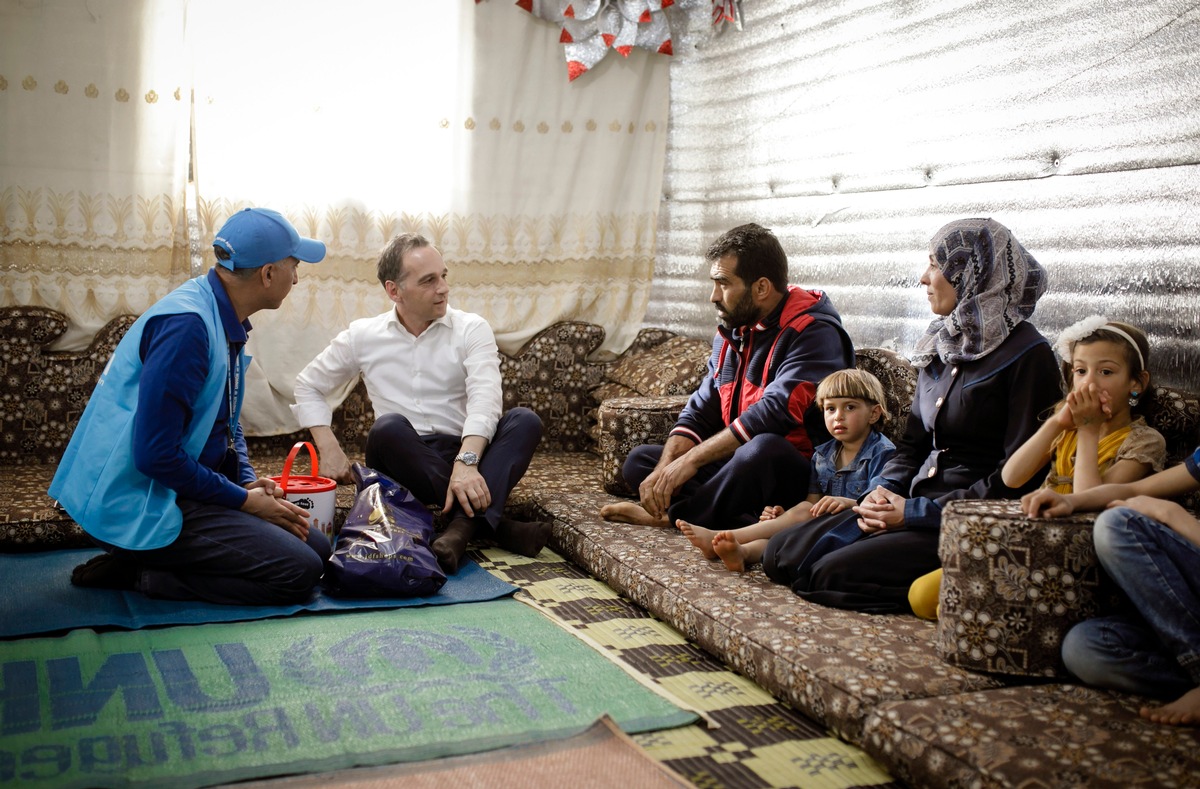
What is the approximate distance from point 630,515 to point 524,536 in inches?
16.6

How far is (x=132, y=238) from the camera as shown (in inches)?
202

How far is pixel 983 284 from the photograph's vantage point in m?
3.36

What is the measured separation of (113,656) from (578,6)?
4.04m

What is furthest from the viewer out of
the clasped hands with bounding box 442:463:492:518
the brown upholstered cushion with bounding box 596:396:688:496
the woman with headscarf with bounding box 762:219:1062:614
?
the brown upholstered cushion with bounding box 596:396:688:496

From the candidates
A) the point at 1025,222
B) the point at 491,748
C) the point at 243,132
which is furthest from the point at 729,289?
the point at 243,132

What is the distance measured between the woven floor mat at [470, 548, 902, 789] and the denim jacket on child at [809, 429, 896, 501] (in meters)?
0.79

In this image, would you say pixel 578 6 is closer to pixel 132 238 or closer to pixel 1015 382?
pixel 132 238

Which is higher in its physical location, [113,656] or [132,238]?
[132,238]

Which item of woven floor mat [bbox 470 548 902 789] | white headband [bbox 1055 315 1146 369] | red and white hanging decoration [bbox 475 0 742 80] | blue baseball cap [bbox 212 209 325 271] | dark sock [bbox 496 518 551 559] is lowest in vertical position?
woven floor mat [bbox 470 548 902 789]

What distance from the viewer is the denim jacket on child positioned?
12.2ft

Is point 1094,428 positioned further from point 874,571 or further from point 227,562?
point 227,562

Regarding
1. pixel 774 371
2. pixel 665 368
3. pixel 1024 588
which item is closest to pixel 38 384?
pixel 665 368

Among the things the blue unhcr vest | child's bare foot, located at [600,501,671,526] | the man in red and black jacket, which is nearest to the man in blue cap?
the blue unhcr vest

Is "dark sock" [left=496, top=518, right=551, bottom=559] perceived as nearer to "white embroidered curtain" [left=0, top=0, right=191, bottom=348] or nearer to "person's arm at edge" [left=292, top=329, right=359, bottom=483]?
"person's arm at edge" [left=292, top=329, right=359, bottom=483]
